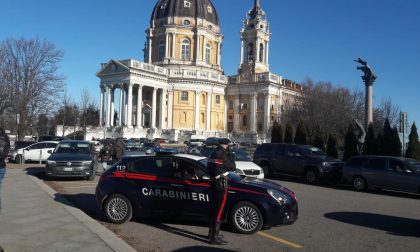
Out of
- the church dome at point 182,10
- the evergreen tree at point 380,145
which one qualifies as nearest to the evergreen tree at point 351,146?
the evergreen tree at point 380,145

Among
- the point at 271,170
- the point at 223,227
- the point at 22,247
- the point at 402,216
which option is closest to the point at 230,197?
the point at 223,227

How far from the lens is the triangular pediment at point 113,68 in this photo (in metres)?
75.1

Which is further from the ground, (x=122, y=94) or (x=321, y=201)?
(x=122, y=94)

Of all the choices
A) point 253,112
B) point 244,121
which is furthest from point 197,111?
point 253,112

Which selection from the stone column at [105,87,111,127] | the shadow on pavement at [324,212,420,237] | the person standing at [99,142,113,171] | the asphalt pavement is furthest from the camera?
the stone column at [105,87,111,127]

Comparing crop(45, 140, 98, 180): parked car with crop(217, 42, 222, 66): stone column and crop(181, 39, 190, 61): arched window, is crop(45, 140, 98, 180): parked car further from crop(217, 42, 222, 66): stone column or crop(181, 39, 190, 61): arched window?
crop(217, 42, 222, 66): stone column

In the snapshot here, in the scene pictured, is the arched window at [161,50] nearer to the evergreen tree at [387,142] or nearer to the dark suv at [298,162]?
the evergreen tree at [387,142]

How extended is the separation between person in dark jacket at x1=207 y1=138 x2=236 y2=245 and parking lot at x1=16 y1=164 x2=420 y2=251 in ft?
0.82

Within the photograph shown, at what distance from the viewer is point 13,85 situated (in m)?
38.6

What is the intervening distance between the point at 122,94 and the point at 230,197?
73.6 metres

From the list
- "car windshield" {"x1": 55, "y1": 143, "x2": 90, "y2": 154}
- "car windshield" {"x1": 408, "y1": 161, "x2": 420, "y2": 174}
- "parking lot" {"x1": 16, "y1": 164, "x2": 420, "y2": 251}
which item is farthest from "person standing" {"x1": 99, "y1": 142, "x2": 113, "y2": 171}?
"car windshield" {"x1": 408, "y1": 161, "x2": 420, "y2": 174}

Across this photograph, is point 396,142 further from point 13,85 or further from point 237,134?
point 237,134

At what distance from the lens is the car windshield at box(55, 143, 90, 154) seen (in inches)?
729

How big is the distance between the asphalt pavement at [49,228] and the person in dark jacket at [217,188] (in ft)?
5.06
